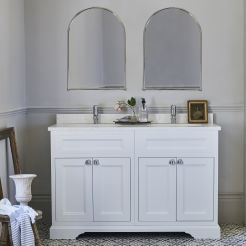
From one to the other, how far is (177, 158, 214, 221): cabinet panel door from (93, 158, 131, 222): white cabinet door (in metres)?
0.41

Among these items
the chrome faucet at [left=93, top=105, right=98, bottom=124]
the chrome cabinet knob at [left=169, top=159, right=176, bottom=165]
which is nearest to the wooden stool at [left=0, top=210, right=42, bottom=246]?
the chrome cabinet knob at [left=169, top=159, right=176, bottom=165]

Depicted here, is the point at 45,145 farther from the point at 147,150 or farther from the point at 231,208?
the point at 231,208

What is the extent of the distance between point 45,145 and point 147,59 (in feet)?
3.77

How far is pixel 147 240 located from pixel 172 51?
1.58 metres

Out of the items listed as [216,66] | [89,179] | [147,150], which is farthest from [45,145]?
[216,66]

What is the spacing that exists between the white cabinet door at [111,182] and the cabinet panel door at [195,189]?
407 millimetres

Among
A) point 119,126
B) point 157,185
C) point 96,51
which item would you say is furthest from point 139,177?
point 96,51

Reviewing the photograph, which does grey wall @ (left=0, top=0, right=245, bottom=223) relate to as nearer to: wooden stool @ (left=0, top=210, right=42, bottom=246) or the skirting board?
the skirting board

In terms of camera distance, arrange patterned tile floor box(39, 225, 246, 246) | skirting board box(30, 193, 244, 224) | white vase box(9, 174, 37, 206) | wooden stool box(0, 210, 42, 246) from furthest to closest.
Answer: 1. skirting board box(30, 193, 244, 224)
2. patterned tile floor box(39, 225, 246, 246)
3. white vase box(9, 174, 37, 206)
4. wooden stool box(0, 210, 42, 246)

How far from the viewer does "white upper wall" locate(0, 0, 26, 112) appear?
3.81 metres

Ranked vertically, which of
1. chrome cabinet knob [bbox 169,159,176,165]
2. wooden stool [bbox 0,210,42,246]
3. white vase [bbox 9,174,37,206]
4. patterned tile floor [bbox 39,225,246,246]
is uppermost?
chrome cabinet knob [bbox 169,159,176,165]

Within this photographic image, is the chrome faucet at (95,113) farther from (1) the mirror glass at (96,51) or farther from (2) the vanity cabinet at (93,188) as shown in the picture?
(2) the vanity cabinet at (93,188)

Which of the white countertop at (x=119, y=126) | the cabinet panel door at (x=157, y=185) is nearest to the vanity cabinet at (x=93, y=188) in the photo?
the cabinet panel door at (x=157, y=185)

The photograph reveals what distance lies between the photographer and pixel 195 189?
400 cm
